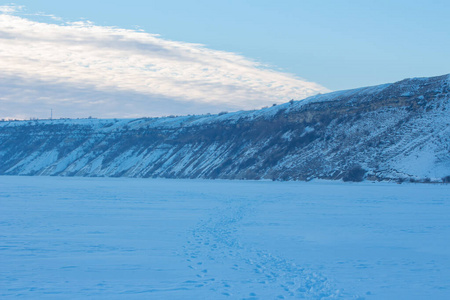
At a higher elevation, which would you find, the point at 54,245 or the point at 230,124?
the point at 230,124

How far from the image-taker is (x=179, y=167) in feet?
205

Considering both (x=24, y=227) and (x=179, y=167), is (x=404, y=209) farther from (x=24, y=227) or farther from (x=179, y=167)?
(x=179, y=167)

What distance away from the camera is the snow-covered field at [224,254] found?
7273 mm

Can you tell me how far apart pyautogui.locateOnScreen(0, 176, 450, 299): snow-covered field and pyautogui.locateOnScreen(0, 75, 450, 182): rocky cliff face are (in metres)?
24.5

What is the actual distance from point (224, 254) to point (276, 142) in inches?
1854

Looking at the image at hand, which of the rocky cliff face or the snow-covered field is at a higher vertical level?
the rocky cliff face

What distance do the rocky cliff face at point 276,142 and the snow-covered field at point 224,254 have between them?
966 inches

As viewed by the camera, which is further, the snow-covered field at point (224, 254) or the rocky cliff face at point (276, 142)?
the rocky cliff face at point (276, 142)

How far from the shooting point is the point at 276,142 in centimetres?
5653

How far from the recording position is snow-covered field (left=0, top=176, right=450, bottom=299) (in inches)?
286

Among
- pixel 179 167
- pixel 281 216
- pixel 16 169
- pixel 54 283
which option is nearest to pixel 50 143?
pixel 16 169

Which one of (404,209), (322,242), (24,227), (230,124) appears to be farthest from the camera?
(230,124)

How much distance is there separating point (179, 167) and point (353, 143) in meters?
22.9

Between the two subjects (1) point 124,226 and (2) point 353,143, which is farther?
(2) point 353,143
